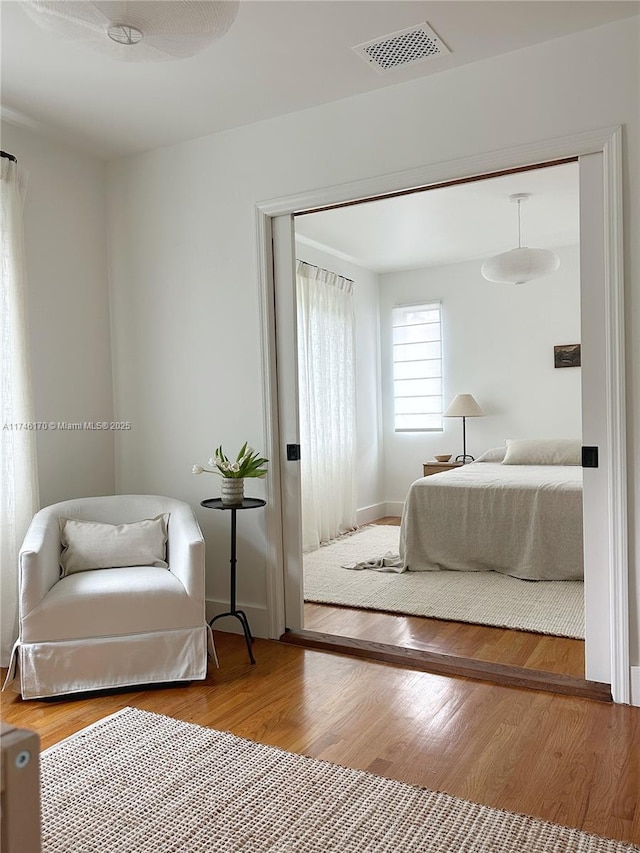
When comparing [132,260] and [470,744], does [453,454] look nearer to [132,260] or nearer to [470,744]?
[132,260]

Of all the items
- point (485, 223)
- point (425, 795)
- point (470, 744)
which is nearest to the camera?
point (425, 795)

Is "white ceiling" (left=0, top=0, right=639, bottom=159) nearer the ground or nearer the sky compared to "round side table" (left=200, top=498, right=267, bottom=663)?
nearer the sky

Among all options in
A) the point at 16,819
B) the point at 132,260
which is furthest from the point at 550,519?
the point at 16,819

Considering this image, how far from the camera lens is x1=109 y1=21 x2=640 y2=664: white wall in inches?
106

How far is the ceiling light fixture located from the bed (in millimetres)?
3466

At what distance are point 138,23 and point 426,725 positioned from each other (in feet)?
8.16

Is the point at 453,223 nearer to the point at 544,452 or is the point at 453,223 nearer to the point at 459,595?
the point at 544,452

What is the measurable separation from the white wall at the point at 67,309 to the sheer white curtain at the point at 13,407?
15 centimetres

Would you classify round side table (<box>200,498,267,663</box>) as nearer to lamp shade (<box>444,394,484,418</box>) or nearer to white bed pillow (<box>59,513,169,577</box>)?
white bed pillow (<box>59,513,169,577</box>)

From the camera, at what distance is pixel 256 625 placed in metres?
3.58

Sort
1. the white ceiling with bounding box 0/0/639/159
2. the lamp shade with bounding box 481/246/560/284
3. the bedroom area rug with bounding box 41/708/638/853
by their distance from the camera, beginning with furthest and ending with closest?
the lamp shade with bounding box 481/246/560/284
the white ceiling with bounding box 0/0/639/159
the bedroom area rug with bounding box 41/708/638/853

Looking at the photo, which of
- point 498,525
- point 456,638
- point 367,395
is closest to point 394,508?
point 367,395

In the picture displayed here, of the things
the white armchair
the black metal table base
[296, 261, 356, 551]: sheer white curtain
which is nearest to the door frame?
the black metal table base

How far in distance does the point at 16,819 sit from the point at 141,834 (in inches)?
41.4
